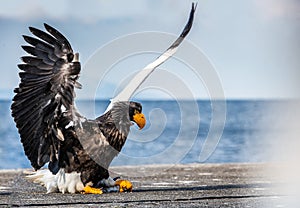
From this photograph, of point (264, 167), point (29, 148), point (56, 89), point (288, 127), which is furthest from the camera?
point (264, 167)

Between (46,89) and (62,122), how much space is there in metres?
0.44

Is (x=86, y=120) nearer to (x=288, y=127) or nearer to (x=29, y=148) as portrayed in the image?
(x=29, y=148)

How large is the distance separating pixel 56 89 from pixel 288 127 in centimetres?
388

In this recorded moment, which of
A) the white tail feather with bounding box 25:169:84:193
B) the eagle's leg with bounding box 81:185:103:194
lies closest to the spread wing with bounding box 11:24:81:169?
the white tail feather with bounding box 25:169:84:193

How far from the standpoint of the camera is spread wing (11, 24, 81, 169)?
9.75m

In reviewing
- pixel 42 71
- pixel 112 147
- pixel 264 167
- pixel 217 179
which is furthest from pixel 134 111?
pixel 264 167

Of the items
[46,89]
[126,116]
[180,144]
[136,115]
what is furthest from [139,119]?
[180,144]

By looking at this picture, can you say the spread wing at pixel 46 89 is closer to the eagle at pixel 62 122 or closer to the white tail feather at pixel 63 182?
the eagle at pixel 62 122

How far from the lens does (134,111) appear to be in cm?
1029

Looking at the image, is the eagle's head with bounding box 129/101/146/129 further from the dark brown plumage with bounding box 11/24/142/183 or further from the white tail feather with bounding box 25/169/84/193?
the white tail feather with bounding box 25/169/84/193

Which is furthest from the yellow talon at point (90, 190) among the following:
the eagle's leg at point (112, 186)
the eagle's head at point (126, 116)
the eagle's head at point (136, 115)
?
the eagle's head at point (136, 115)

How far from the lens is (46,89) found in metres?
9.86

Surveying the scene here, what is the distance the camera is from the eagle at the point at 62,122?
9.78 m

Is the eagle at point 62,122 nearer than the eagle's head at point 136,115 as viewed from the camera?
Yes
